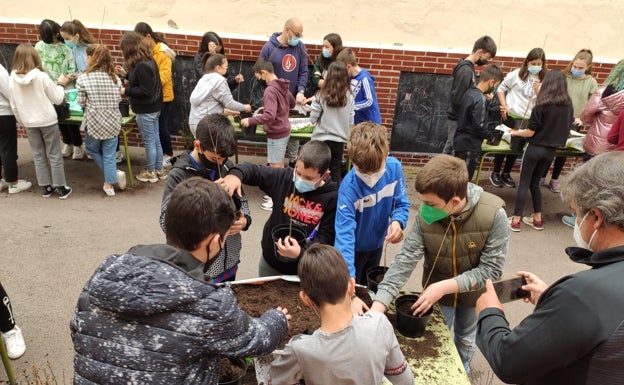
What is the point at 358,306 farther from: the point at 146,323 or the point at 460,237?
the point at 146,323

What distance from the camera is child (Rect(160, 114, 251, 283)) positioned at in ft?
9.39

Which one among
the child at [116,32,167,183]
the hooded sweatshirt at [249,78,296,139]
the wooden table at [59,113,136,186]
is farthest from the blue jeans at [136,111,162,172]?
the hooded sweatshirt at [249,78,296,139]

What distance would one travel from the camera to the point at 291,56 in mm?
6359

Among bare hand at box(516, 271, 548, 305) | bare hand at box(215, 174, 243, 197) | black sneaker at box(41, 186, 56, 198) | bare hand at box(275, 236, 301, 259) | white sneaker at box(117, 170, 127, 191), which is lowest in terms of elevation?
black sneaker at box(41, 186, 56, 198)

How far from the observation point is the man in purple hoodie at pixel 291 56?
20.3 feet

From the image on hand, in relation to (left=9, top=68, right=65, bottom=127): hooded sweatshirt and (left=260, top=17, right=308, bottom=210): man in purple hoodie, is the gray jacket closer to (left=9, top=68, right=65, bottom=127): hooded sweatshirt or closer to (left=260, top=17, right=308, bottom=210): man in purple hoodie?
(left=9, top=68, right=65, bottom=127): hooded sweatshirt

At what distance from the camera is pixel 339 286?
6.09 feet

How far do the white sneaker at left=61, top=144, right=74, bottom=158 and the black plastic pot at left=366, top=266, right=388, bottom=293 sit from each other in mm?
6006

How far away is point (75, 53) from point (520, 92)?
6131mm

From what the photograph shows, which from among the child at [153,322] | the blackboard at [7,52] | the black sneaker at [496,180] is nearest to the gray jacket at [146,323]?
the child at [153,322]

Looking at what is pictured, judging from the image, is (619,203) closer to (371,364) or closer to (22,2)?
(371,364)

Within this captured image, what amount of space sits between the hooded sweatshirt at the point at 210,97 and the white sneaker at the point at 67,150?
2538 millimetres

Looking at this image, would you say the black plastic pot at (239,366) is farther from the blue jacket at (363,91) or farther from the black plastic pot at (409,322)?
the blue jacket at (363,91)

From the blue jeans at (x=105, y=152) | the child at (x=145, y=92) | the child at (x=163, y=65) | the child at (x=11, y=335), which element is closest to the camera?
the child at (x=11, y=335)
